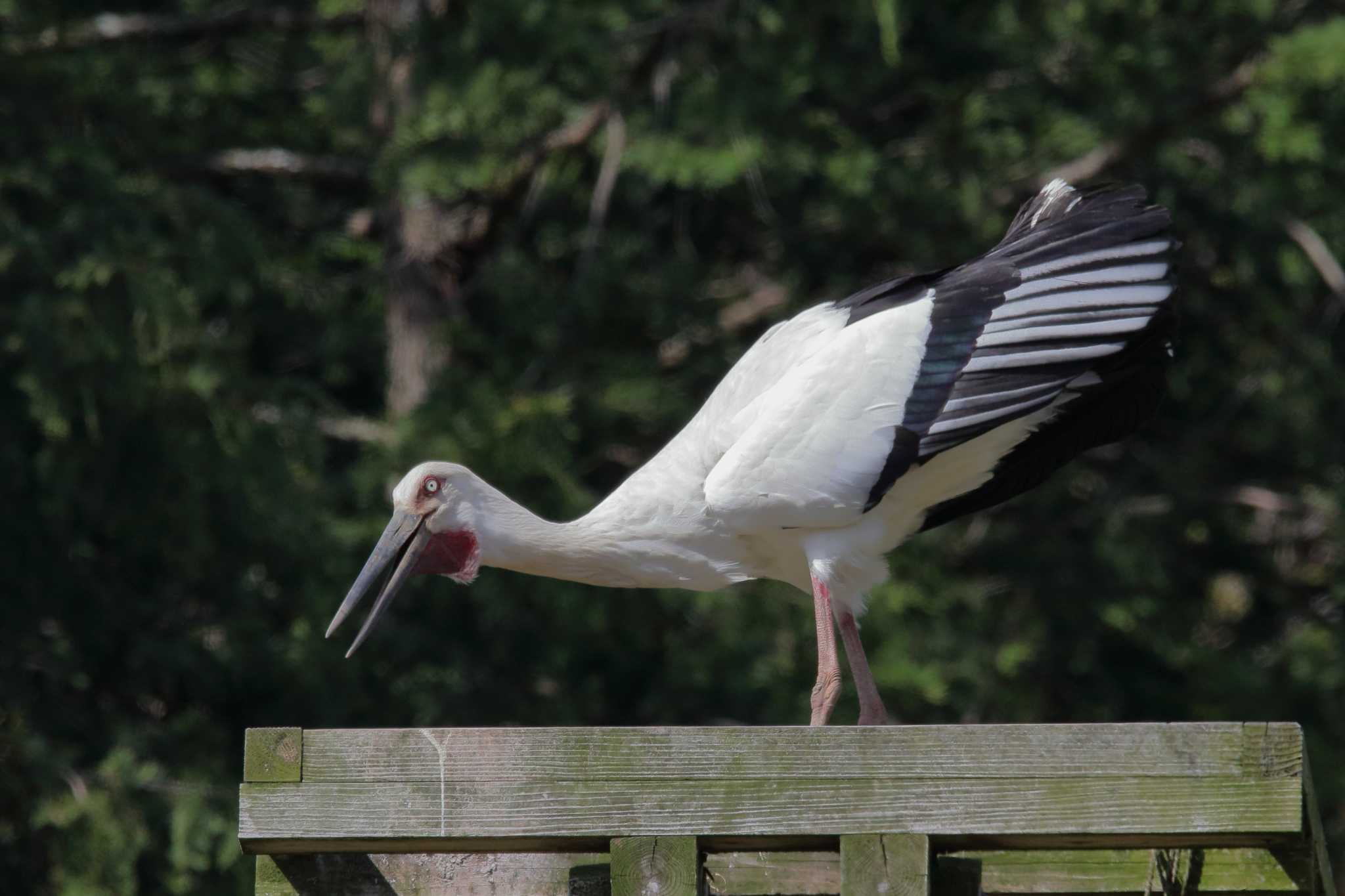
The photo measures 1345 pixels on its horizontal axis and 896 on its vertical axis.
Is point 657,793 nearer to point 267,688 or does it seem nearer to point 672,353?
point 267,688

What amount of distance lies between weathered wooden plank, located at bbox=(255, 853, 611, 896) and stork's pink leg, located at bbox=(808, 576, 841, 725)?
123 cm

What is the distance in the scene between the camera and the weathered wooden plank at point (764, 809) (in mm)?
3643

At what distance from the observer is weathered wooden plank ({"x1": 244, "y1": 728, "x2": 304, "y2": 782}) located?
3.80 metres

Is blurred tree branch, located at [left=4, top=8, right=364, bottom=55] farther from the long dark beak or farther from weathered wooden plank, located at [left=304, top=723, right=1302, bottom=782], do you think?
weathered wooden plank, located at [left=304, top=723, right=1302, bottom=782]

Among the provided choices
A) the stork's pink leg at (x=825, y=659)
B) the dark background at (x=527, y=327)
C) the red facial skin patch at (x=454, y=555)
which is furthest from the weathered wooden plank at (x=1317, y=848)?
the dark background at (x=527, y=327)

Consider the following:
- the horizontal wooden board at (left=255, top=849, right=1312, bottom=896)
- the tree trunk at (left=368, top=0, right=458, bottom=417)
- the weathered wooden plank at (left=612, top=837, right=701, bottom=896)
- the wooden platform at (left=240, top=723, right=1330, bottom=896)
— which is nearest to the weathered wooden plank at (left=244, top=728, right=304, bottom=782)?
the wooden platform at (left=240, top=723, right=1330, bottom=896)

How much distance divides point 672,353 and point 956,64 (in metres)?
2.49

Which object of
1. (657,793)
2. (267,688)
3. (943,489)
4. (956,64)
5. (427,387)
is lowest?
(657,793)

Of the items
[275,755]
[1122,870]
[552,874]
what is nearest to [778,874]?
[1122,870]

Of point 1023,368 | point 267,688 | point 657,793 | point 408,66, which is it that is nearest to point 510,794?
point 657,793

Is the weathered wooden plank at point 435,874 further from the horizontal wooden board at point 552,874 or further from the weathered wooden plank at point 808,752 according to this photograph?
the weathered wooden plank at point 808,752

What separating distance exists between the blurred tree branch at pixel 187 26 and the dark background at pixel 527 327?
4 cm

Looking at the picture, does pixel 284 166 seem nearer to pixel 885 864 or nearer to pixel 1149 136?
pixel 1149 136

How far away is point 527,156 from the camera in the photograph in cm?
1179
